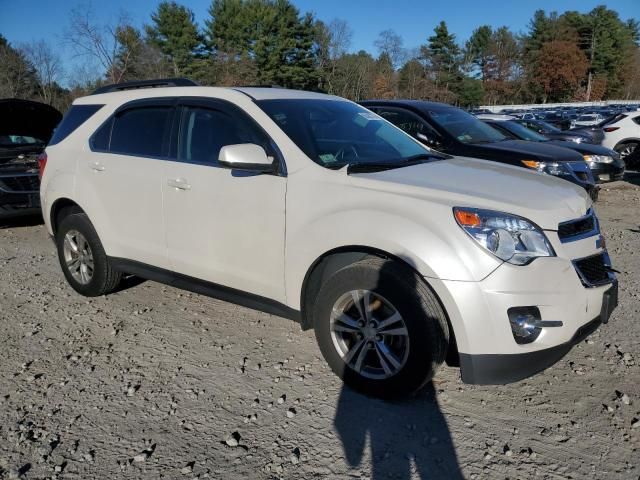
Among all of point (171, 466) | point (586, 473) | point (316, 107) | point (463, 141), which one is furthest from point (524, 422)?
point (463, 141)

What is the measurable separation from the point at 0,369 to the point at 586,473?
141 inches

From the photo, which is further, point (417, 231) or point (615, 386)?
point (615, 386)

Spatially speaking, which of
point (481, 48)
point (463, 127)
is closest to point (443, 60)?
point (481, 48)

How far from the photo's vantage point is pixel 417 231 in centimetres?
269

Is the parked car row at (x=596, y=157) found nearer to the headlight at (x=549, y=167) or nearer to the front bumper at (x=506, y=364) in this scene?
the headlight at (x=549, y=167)

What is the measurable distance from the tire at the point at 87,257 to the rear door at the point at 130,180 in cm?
13

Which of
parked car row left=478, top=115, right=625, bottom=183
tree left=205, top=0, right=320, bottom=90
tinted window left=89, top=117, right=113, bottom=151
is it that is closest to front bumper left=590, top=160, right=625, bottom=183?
parked car row left=478, top=115, right=625, bottom=183

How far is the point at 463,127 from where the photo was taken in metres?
7.48

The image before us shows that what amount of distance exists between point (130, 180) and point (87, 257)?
3.47 ft

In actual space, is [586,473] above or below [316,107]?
below

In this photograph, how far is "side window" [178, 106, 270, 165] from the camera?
11.7 ft

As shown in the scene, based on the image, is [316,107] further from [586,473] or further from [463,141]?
[463,141]

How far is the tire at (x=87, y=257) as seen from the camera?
4.46 m

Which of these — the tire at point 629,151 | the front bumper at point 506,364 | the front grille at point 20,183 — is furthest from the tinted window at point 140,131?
the tire at point 629,151
